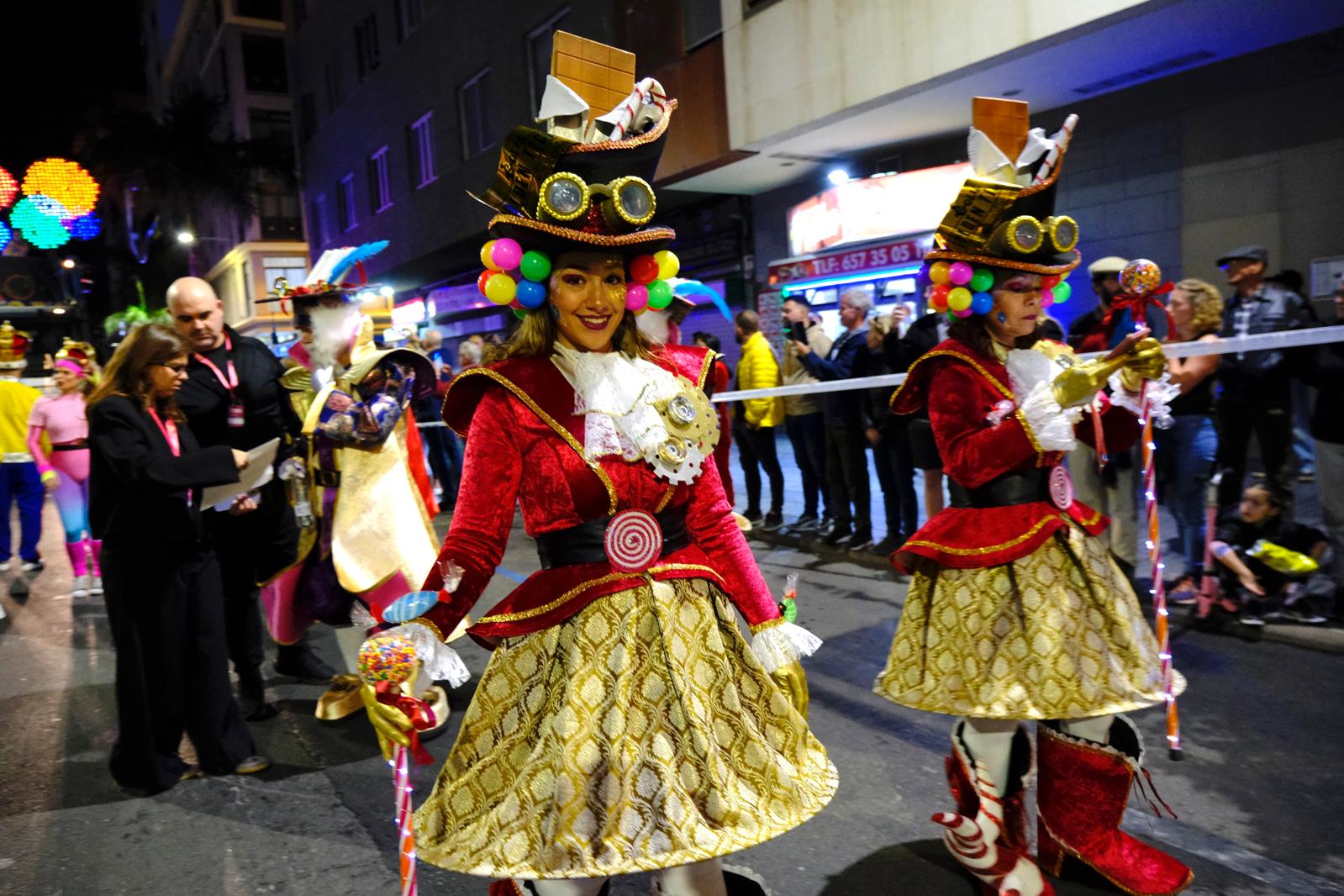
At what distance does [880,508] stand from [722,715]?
24.6 feet

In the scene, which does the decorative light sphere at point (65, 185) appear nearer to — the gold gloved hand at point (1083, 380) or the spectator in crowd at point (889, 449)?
the spectator in crowd at point (889, 449)

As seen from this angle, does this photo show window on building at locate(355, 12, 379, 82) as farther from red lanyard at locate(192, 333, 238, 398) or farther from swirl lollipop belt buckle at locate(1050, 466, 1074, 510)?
swirl lollipop belt buckle at locate(1050, 466, 1074, 510)

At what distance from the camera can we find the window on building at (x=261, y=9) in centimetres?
3434

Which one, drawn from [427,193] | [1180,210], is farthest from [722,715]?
[427,193]

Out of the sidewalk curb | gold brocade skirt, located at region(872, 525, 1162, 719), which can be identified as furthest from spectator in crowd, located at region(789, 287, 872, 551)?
gold brocade skirt, located at region(872, 525, 1162, 719)

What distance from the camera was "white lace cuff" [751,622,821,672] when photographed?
232cm

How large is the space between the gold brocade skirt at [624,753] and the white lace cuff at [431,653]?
0.13 metres

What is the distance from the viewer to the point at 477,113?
19.3m

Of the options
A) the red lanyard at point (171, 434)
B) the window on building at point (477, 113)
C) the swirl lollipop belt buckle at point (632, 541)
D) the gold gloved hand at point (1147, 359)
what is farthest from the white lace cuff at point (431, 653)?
the window on building at point (477, 113)

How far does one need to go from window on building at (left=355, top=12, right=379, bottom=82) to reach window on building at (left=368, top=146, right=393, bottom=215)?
2.01m

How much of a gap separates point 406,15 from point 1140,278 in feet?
72.0

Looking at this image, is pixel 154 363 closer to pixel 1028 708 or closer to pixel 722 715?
pixel 722 715

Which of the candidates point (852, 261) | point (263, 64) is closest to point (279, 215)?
point (263, 64)

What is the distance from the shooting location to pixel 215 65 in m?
36.4
